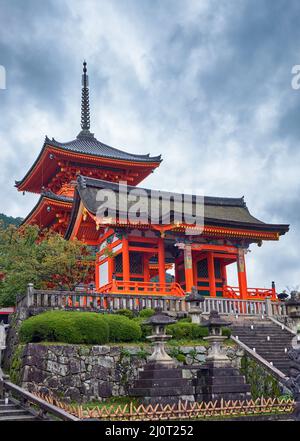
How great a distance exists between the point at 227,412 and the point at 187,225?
12.9m

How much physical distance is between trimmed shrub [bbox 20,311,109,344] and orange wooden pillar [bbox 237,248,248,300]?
12490mm

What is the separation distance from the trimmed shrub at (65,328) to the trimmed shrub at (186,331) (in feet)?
8.99

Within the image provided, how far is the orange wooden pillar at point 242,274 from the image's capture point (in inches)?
1172

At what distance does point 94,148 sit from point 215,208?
13.2 metres

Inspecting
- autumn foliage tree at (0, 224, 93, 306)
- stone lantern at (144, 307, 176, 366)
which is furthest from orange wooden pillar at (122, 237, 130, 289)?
stone lantern at (144, 307, 176, 366)

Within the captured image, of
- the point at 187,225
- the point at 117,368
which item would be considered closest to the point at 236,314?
the point at 187,225

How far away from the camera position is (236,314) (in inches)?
958

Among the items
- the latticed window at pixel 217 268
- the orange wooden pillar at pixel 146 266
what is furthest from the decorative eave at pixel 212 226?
the orange wooden pillar at pixel 146 266

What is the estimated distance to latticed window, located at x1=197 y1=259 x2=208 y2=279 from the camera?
31.2 metres

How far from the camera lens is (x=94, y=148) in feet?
141

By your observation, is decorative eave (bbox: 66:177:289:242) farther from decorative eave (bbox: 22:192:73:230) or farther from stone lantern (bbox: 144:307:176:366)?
stone lantern (bbox: 144:307:176:366)

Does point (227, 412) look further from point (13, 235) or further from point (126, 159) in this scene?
point (126, 159)
